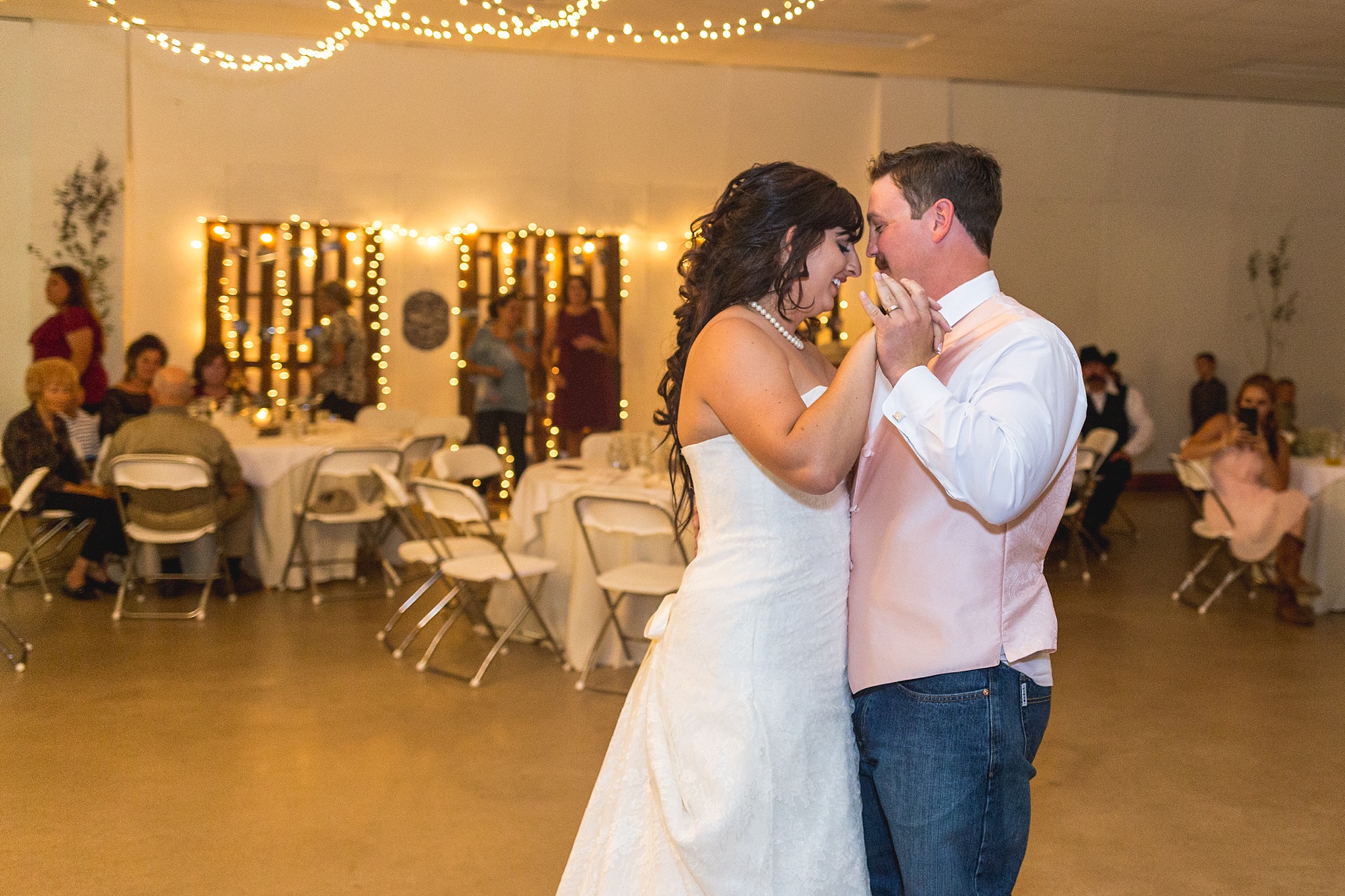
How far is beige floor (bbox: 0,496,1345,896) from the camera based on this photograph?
3.29 metres

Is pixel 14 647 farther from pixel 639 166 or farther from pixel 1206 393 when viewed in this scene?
pixel 1206 393

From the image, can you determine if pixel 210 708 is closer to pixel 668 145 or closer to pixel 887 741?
pixel 887 741

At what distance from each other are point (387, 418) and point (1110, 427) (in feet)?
17.4

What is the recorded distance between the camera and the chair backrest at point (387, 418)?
806 cm

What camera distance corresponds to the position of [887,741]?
1.81 metres

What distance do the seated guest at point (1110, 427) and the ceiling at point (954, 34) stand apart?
248 centimetres

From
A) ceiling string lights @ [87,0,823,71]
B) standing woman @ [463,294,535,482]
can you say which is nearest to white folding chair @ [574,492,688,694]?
standing woman @ [463,294,535,482]

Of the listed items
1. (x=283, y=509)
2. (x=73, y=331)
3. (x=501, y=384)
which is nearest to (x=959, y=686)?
(x=283, y=509)

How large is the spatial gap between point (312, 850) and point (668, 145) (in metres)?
8.07

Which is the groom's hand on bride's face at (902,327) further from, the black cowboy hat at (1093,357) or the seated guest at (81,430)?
the black cowboy hat at (1093,357)

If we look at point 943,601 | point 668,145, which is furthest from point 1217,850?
point 668,145

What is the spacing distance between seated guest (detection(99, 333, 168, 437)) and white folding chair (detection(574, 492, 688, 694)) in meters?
3.20

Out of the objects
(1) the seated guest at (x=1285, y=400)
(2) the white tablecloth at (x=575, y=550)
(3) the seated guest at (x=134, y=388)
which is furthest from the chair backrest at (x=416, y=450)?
(1) the seated guest at (x=1285, y=400)

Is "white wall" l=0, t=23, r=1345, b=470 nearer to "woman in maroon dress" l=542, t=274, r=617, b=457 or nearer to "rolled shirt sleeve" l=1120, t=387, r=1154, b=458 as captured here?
"woman in maroon dress" l=542, t=274, r=617, b=457
